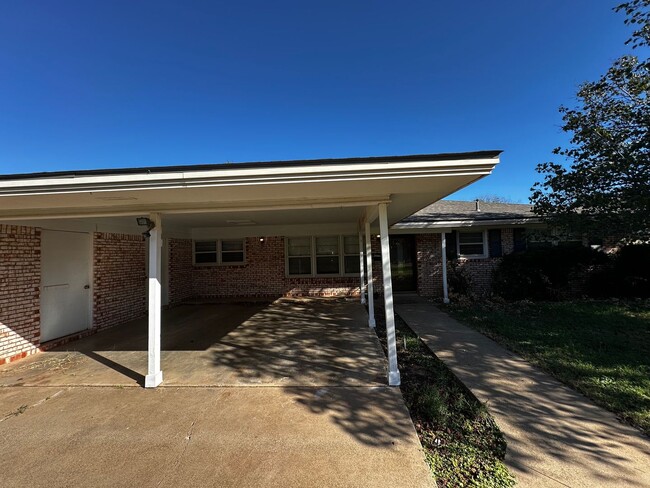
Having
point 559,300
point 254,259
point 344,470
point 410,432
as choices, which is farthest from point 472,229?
point 344,470

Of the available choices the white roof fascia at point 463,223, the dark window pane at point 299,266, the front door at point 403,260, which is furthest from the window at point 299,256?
the white roof fascia at point 463,223

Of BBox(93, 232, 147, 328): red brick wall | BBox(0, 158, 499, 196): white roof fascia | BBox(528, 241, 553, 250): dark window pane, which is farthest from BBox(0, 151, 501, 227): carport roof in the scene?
BBox(528, 241, 553, 250): dark window pane

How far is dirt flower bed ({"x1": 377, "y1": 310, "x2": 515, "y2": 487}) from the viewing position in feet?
7.81

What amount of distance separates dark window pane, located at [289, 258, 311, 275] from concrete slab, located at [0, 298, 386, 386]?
11.4 feet

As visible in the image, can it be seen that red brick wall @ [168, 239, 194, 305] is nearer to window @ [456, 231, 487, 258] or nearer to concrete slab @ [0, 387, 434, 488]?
concrete slab @ [0, 387, 434, 488]

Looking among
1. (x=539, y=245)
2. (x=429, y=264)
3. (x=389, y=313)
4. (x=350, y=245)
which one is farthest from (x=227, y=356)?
(x=539, y=245)

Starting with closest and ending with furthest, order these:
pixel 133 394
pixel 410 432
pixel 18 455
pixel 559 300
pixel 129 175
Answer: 1. pixel 18 455
2. pixel 410 432
3. pixel 129 175
4. pixel 133 394
5. pixel 559 300

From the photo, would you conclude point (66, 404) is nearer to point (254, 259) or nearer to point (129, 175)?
point (129, 175)

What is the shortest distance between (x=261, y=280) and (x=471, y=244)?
7.53 metres

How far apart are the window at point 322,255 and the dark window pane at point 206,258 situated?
2.81 meters

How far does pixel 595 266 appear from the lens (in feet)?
33.3

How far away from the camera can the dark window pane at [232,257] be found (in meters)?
11.8

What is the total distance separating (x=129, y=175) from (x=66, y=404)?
2.80 m

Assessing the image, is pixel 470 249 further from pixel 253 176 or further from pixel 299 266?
pixel 253 176
